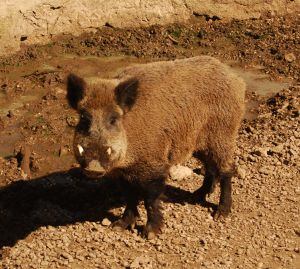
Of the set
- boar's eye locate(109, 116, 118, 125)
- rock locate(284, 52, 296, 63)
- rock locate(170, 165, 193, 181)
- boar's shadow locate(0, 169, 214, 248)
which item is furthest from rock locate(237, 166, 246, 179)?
rock locate(284, 52, 296, 63)

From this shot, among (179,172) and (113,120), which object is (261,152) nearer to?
(179,172)

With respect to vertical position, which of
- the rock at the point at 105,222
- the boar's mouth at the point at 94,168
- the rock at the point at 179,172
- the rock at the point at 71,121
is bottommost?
the rock at the point at 105,222

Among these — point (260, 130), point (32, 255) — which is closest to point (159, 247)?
point (32, 255)

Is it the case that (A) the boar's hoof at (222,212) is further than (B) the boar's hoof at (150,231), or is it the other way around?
(A) the boar's hoof at (222,212)

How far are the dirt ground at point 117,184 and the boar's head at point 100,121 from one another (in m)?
0.36

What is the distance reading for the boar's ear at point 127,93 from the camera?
5.64m

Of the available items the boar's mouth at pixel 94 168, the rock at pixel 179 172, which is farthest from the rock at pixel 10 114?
the boar's mouth at pixel 94 168

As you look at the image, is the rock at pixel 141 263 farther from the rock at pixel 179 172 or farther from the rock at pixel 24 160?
the rock at pixel 24 160

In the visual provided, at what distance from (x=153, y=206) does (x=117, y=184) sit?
113 cm

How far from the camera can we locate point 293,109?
903 cm

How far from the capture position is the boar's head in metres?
5.43

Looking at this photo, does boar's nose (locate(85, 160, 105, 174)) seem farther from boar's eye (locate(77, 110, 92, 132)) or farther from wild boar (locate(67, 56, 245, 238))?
boar's eye (locate(77, 110, 92, 132))

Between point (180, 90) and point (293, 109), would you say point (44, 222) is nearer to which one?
point (180, 90)

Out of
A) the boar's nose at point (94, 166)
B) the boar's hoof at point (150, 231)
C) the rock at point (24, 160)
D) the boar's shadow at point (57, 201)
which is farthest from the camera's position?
the rock at point (24, 160)
